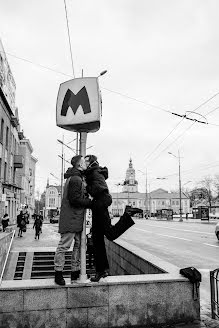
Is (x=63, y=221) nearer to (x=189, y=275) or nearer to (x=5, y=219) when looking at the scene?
(x=189, y=275)

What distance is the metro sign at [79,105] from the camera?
4.93 m

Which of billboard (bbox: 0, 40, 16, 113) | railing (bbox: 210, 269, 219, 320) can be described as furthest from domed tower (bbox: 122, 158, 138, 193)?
railing (bbox: 210, 269, 219, 320)

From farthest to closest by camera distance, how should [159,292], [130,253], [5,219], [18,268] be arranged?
[5,219], [18,268], [130,253], [159,292]

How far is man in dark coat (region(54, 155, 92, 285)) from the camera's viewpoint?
14.5 feet

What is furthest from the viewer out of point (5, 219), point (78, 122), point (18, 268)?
point (5, 219)

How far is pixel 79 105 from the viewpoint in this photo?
16.3ft

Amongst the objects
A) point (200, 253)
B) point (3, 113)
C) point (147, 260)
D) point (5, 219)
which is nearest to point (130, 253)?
point (147, 260)

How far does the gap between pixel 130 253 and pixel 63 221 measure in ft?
13.4

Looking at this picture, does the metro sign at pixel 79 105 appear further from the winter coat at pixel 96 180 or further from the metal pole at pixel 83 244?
the winter coat at pixel 96 180

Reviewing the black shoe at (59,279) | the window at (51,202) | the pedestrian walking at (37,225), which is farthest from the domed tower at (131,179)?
the black shoe at (59,279)

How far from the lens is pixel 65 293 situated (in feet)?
13.5

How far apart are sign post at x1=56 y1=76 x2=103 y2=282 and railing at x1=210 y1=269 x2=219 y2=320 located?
266 centimetres

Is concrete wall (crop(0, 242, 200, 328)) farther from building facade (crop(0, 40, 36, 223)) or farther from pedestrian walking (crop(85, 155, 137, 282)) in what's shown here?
building facade (crop(0, 40, 36, 223))

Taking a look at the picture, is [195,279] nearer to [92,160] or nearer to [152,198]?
[92,160]
